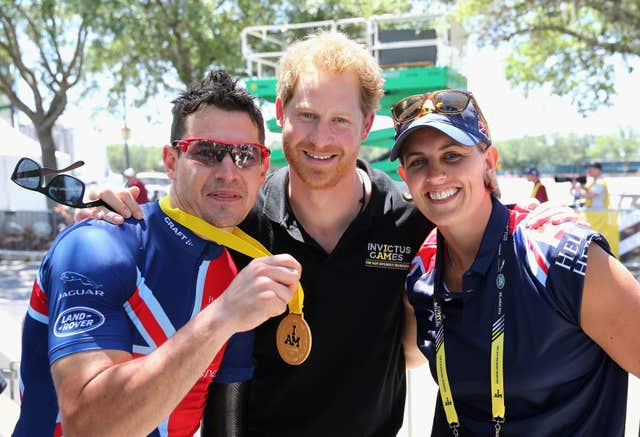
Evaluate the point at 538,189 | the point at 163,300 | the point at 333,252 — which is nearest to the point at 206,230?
the point at 163,300

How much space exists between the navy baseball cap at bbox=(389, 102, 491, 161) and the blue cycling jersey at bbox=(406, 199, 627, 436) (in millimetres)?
437

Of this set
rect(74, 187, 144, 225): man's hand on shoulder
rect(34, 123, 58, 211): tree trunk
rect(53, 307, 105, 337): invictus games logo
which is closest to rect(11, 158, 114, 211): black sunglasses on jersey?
rect(74, 187, 144, 225): man's hand on shoulder

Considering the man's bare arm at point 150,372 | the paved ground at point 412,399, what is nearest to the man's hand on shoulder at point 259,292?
the man's bare arm at point 150,372

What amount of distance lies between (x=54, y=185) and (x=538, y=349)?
6.31ft

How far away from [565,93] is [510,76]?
264 centimetres

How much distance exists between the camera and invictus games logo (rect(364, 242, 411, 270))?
2980 mm

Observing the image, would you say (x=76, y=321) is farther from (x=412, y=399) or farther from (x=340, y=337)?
(x=412, y=399)

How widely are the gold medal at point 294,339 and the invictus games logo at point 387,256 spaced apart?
571mm

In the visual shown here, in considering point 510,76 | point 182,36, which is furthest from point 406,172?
point 510,76

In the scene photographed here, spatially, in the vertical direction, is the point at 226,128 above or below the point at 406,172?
above

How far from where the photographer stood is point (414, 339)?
3.01m

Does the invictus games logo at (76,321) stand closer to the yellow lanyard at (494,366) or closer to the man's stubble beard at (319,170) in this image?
the yellow lanyard at (494,366)

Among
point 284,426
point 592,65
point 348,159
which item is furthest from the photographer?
point 592,65

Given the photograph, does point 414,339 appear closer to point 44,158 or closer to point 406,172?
point 406,172
